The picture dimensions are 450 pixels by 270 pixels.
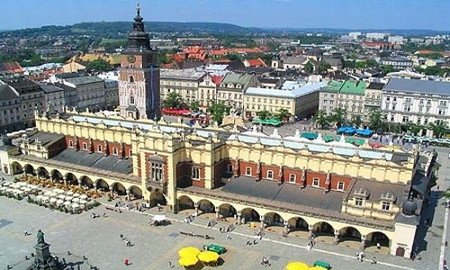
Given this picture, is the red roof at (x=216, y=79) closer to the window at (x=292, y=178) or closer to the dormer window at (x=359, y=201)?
the window at (x=292, y=178)

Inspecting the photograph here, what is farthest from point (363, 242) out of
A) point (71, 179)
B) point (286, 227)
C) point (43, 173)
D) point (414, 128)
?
point (414, 128)

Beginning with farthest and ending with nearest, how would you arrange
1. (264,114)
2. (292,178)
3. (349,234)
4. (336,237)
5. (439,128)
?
(264,114) → (439,128) → (292,178) → (349,234) → (336,237)

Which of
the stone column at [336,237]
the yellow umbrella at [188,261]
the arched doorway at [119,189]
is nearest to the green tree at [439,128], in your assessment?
the stone column at [336,237]

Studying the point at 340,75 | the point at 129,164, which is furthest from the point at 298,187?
the point at 340,75

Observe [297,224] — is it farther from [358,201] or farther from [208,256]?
[208,256]

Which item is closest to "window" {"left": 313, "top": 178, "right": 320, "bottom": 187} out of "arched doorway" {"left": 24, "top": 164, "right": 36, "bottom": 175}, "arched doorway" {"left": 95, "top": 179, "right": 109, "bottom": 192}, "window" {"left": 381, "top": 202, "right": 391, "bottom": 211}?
"window" {"left": 381, "top": 202, "right": 391, "bottom": 211}

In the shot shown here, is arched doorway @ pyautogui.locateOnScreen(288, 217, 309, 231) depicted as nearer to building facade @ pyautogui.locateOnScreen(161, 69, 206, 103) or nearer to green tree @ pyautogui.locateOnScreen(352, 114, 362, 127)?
green tree @ pyautogui.locateOnScreen(352, 114, 362, 127)
